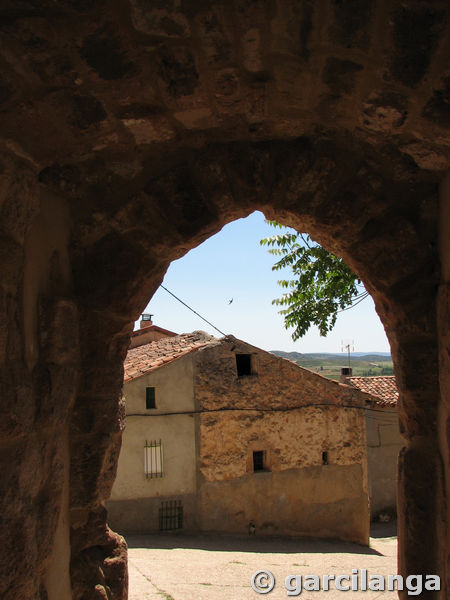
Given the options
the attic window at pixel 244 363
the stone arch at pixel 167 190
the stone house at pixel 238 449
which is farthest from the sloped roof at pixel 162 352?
the stone arch at pixel 167 190

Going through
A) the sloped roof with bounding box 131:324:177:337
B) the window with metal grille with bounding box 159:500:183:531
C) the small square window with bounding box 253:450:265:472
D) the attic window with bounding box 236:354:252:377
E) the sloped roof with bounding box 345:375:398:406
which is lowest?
the window with metal grille with bounding box 159:500:183:531

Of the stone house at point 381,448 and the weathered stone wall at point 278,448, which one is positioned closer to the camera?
the weathered stone wall at point 278,448

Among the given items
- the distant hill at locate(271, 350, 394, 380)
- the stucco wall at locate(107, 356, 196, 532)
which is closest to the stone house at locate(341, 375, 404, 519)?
the stucco wall at locate(107, 356, 196, 532)

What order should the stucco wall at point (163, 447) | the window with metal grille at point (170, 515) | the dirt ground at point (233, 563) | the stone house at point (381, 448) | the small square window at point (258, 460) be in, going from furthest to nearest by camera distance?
the stone house at point (381, 448)
the small square window at point (258, 460)
the window with metal grille at point (170, 515)
the stucco wall at point (163, 447)
the dirt ground at point (233, 563)

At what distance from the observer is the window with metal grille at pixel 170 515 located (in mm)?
10805

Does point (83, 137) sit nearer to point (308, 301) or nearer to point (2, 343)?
point (2, 343)

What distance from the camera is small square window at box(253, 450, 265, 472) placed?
11.2 meters

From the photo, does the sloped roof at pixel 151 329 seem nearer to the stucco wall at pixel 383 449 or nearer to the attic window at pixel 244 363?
the attic window at pixel 244 363

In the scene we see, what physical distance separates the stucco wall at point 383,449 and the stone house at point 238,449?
4.24m

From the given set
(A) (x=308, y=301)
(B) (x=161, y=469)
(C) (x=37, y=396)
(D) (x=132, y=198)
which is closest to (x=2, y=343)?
(C) (x=37, y=396)

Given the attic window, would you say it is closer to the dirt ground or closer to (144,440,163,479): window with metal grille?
(144,440,163,479): window with metal grille

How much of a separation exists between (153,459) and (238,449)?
1823 mm

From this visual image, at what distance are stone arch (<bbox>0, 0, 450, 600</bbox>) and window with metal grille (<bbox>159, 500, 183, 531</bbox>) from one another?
8843mm

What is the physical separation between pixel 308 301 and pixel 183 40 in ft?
14.2
